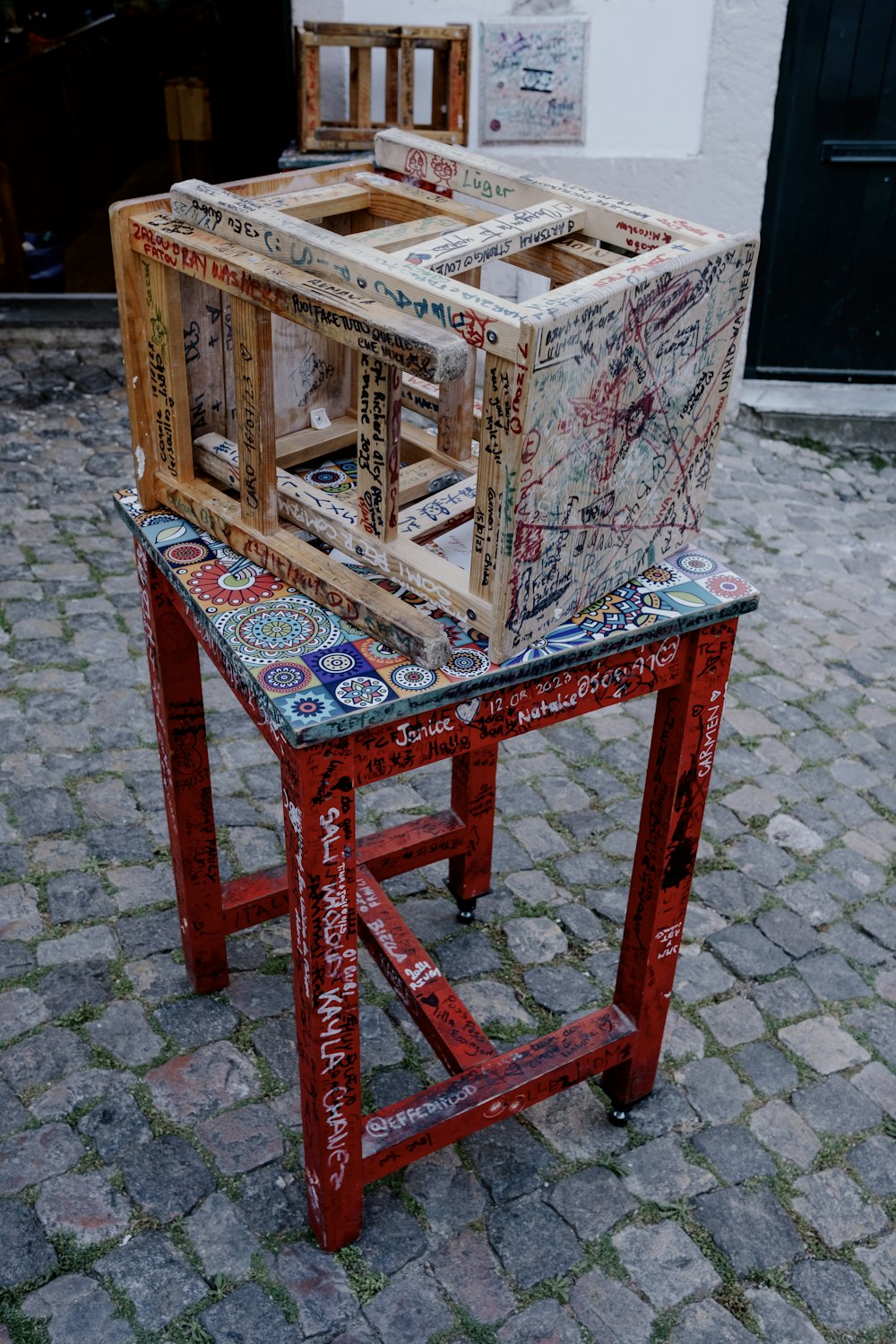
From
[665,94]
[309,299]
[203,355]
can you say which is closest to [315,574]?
[309,299]

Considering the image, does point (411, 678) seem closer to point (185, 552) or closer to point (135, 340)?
point (185, 552)

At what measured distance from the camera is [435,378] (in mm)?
1934

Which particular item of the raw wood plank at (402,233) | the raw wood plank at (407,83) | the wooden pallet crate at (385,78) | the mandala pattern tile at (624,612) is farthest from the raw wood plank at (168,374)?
the raw wood plank at (407,83)

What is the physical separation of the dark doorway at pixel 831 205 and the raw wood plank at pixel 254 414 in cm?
481

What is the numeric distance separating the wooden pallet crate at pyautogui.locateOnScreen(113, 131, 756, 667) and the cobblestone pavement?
4.80 feet

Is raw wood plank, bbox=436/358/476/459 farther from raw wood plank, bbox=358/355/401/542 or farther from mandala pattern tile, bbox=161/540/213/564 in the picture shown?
mandala pattern tile, bbox=161/540/213/564

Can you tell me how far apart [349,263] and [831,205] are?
5.04 meters

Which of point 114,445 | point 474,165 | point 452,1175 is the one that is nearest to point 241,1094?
point 452,1175

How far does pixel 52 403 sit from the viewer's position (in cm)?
661

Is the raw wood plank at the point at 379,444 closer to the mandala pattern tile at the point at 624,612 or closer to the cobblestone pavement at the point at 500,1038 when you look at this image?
the mandala pattern tile at the point at 624,612

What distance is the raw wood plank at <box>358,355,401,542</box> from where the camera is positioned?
2135mm

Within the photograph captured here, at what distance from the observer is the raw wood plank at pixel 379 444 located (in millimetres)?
2135

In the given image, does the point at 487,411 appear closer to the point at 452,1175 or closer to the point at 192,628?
the point at 192,628

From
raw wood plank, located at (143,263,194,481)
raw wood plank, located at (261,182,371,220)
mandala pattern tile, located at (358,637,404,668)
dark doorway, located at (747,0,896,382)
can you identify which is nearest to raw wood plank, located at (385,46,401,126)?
dark doorway, located at (747,0,896,382)
